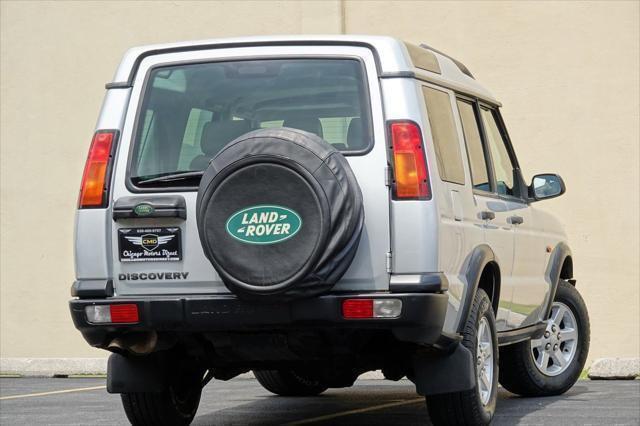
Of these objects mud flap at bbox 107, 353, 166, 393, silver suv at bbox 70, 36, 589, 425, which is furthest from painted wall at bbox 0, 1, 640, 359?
mud flap at bbox 107, 353, 166, 393

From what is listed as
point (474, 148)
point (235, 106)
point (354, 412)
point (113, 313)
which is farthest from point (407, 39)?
point (113, 313)

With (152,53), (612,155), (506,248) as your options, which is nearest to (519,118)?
(612,155)

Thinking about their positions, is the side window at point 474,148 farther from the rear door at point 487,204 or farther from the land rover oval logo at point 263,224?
the land rover oval logo at point 263,224

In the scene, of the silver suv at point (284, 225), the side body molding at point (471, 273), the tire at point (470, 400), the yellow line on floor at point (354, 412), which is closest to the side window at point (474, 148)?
the silver suv at point (284, 225)

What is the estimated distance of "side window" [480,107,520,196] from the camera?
302 inches

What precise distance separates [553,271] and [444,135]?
2.41 m

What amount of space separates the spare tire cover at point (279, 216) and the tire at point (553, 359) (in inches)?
122

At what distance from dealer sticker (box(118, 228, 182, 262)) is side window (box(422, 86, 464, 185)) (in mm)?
1318

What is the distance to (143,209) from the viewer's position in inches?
235

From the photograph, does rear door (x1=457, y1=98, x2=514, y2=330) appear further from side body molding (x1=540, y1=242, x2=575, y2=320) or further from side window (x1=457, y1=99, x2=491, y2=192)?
side body molding (x1=540, y1=242, x2=575, y2=320)

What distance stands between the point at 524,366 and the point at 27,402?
356cm

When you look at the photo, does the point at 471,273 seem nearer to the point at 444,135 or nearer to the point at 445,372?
the point at 445,372

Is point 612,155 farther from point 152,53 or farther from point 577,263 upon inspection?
point 152,53

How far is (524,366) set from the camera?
27.8 feet
